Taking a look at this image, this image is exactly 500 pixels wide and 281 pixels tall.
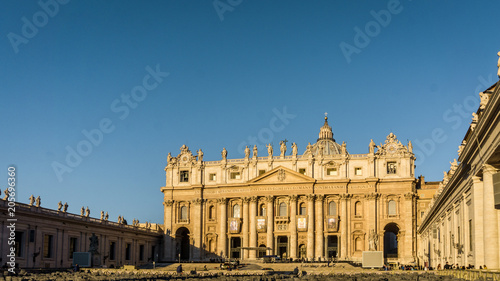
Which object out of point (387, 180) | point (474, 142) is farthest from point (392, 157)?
point (474, 142)

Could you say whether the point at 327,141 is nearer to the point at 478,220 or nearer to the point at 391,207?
the point at 391,207

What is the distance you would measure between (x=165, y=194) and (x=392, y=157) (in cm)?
3963

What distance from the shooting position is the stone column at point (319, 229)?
95.8 m

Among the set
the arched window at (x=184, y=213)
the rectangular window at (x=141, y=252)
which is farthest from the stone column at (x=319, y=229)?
the rectangular window at (x=141, y=252)

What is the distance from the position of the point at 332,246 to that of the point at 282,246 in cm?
820

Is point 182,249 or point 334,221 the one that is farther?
point 182,249

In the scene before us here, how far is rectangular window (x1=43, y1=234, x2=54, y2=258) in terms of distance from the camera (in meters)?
70.2

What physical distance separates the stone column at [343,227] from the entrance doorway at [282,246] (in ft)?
31.9

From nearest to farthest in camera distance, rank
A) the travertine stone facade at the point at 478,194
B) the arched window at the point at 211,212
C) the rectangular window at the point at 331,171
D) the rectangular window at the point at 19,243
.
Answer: the travertine stone facade at the point at 478,194 → the rectangular window at the point at 19,243 → the rectangular window at the point at 331,171 → the arched window at the point at 211,212

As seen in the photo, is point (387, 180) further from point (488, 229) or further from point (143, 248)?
point (488, 229)

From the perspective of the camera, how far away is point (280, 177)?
99.8 m

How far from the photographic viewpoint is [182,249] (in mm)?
109312

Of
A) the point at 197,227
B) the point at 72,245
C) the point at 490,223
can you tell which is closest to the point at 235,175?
the point at 197,227

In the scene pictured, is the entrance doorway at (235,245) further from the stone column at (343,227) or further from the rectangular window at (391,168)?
the rectangular window at (391,168)
